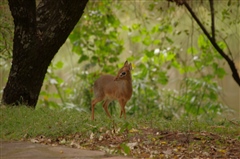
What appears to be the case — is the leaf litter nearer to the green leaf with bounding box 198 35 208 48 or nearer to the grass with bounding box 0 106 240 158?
the grass with bounding box 0 106 240 158

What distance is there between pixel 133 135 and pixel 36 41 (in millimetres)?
3476

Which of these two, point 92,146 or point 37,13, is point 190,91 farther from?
point 92,146

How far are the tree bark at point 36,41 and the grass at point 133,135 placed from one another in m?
1.48

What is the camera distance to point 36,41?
8.64 metres

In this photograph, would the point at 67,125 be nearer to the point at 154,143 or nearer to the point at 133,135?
the point at 133,135

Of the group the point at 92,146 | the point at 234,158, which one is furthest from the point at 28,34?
the point at 234,158

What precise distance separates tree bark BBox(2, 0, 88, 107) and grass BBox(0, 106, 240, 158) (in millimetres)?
1478

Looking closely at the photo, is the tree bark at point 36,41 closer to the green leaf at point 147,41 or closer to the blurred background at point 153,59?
the blurred background at point 153,59

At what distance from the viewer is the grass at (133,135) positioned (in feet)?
17.3

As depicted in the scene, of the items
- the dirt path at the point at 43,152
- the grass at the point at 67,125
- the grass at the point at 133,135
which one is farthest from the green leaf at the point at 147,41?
the dirt path at the point at 43,152

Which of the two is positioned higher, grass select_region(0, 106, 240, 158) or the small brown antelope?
the small brown antelope

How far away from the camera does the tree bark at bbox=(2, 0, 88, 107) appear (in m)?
8.52

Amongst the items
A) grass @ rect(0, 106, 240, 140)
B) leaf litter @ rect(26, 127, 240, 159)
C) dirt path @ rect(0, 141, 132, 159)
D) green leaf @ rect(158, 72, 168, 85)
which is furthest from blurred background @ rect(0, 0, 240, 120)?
dirt path @ rect(0, 141, 132, 159)

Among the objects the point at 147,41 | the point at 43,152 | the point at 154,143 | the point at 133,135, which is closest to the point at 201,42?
the point at 147,41
